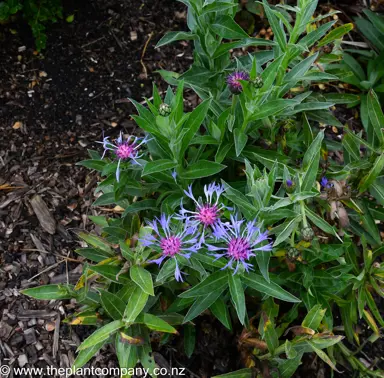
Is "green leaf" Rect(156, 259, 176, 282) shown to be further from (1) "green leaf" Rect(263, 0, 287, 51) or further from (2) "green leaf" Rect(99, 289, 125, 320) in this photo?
(1) "green leaf" Rect(263, 0, 287, 51)

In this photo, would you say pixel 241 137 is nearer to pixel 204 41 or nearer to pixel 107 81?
pixel 204 41

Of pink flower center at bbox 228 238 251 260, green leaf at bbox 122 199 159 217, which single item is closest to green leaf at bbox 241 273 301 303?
pink flower center at bbox 228 238 251 260

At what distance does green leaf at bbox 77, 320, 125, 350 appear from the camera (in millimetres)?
1716

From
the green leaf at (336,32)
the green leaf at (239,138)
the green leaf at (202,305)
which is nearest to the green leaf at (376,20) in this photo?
the green leaf at (336,32)

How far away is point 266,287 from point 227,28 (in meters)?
1.06

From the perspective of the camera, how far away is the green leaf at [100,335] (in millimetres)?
1716

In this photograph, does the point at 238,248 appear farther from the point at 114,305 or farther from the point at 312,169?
the point at 114,305

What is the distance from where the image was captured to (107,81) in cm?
316

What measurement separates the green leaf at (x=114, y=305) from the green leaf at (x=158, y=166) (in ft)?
1.57

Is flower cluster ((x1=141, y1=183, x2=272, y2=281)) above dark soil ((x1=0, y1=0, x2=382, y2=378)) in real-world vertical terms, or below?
above

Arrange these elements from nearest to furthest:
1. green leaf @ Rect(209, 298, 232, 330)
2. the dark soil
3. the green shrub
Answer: green leaf @ Rect(209, 298, 232, 330), the dark soil, the green shrub

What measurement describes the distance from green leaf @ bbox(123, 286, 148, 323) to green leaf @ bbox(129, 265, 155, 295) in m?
0.08

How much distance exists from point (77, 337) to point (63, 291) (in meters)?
0.68

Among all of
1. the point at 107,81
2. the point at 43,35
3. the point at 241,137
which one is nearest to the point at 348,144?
the point at 241,137
